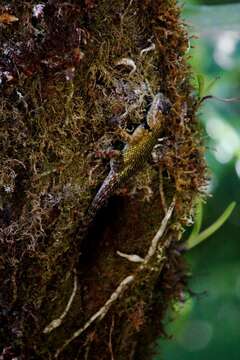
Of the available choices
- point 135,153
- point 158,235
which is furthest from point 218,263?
point 135,153

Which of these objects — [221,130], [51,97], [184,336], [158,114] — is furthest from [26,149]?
[184,336]

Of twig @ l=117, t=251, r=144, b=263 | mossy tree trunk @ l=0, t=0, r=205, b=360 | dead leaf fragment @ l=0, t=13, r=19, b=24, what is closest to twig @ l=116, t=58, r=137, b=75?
mossy tree trunk @ l=0, t=0, r=205, b=360

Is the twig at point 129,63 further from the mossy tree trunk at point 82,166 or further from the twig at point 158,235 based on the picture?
the twig at point 158,235

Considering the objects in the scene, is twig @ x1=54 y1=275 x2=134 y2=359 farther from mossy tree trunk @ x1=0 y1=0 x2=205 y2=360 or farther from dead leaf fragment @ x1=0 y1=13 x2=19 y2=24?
dead leaf fragment @ x1=0 y1=13 x2=19 y2=24

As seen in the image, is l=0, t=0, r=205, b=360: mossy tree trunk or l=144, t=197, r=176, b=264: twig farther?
l=144, t=197, r=176, b=264: twig

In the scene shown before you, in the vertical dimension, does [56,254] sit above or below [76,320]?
above

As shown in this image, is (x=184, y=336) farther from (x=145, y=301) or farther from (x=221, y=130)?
(x=145, y=301)

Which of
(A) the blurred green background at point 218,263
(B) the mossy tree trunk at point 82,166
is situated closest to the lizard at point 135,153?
(B) the mossy tree trunk at point 82,166
